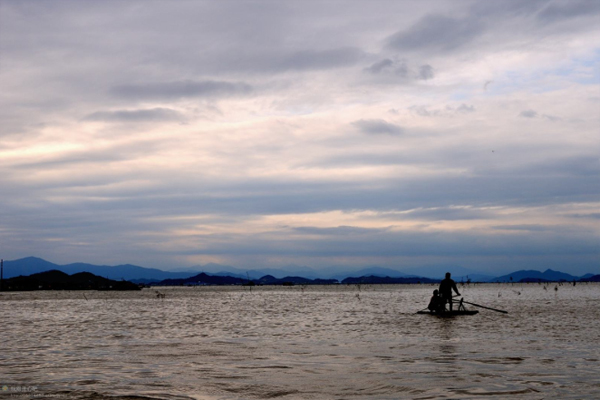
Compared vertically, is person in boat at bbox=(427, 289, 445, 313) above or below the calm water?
above

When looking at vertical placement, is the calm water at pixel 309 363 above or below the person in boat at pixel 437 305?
below

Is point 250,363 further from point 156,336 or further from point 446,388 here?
point 156,336

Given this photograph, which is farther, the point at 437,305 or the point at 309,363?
the point at 437,305

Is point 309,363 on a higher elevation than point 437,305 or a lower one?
lower

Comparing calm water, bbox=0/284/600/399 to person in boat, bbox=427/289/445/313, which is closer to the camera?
calm water, bbox=0/284/600/399

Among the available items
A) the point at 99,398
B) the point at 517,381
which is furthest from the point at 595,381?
the point at 99,398

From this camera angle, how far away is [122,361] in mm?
20750

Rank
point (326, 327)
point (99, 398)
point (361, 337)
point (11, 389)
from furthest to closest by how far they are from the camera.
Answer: point (326, 327) → point (361, 337) → point (11, 389) → point (99, 398)

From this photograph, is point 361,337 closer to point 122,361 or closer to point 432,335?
point 432,335

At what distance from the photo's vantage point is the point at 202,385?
15852 millimetres

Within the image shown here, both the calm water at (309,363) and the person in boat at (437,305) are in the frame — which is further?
the person in boat at (437,305)

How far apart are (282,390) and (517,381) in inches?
254

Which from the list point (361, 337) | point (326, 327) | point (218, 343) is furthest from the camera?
point (326, 327)

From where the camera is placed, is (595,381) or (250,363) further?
(250,363)
